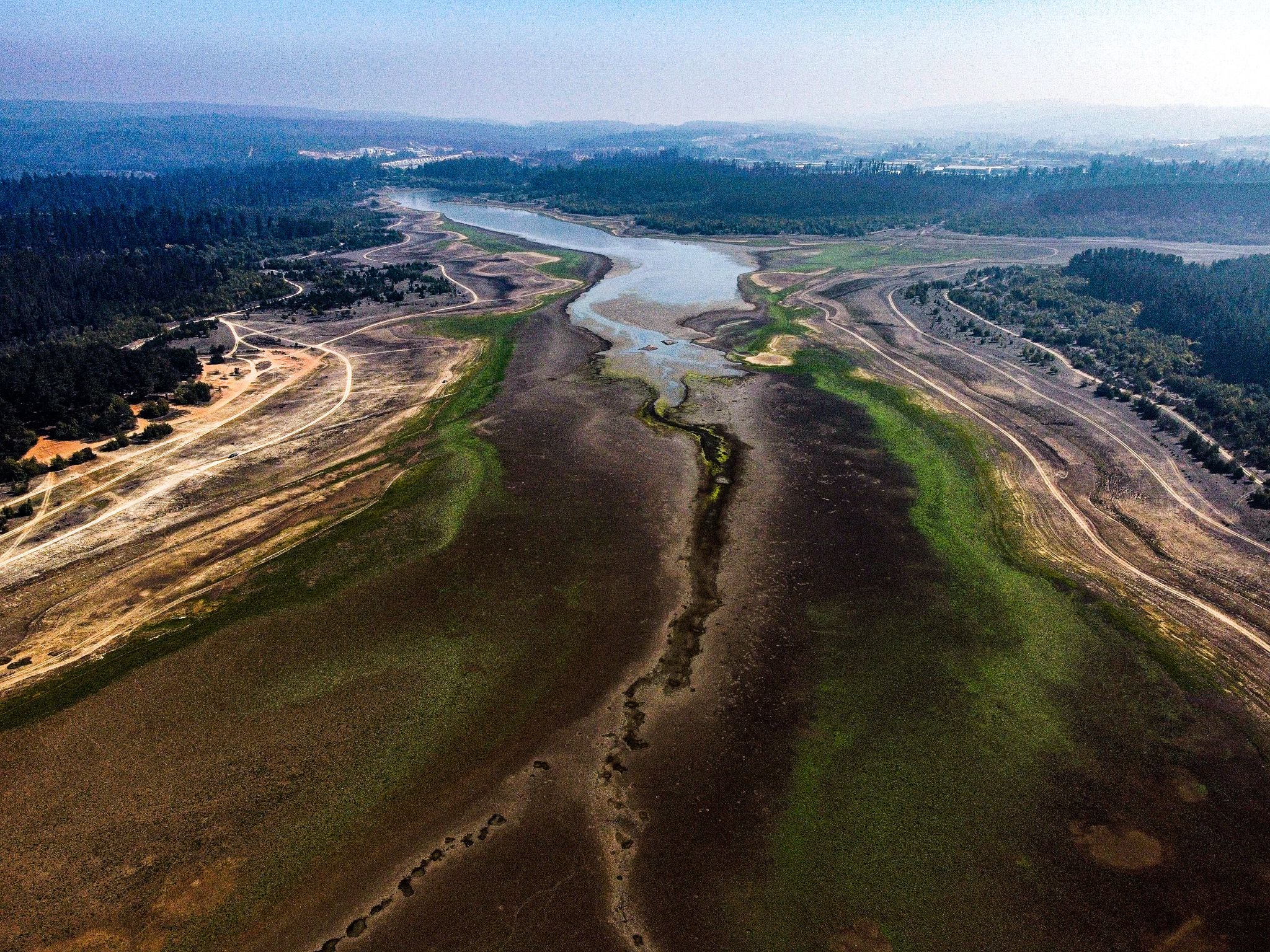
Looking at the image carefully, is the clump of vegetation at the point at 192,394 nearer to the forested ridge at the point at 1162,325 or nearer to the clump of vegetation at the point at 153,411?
the clump of vegetation at the point at 153,411

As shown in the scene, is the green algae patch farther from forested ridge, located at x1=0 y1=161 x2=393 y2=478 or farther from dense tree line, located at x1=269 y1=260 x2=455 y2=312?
dense tree line, located at x1=269 y1=260 x2=455 y2=312

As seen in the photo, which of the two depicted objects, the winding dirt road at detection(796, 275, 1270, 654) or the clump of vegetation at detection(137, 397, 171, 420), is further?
the clump of vegetation at detection(137, 397, 171, 420)

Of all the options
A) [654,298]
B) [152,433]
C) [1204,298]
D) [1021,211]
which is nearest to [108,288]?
[152,433]

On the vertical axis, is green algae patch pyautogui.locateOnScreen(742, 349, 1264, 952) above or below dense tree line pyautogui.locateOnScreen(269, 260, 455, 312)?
above

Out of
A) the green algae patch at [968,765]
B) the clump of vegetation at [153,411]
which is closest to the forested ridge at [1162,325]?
the green algae patch at [968,765]

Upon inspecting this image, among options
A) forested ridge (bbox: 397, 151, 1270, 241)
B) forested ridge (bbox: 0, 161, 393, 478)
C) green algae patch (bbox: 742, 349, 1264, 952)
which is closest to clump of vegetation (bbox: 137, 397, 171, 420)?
forested ridge (bbox: 0, 161, 393, 478)

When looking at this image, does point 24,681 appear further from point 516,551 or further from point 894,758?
point 894,758

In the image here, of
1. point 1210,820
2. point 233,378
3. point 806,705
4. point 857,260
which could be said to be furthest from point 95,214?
point 1210,820
